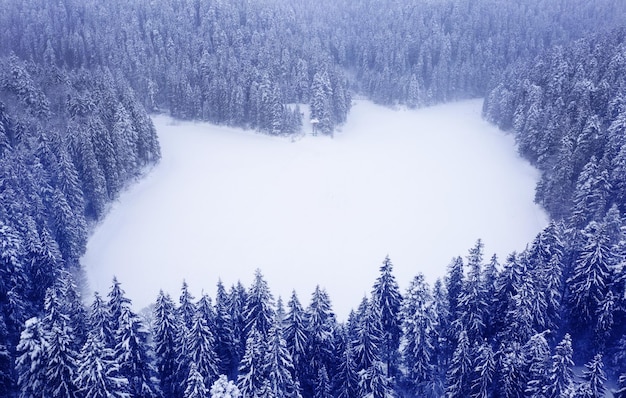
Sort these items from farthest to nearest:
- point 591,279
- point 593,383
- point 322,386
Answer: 1. point 591,279
2. point 322,386
3. point 593,383

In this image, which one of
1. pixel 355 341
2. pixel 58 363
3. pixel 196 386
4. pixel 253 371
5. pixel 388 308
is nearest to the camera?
pixel 196 386

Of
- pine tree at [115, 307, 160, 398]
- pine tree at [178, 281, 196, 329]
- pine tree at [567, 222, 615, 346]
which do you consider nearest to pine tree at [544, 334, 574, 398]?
pine tree at [567, 222, 615, 346]

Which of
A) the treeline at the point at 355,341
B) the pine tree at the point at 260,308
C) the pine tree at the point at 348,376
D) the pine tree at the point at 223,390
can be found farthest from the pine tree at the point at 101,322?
the pine tree at the point at 348,376

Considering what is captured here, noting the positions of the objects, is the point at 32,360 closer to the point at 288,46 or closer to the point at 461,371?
the point at 461,371

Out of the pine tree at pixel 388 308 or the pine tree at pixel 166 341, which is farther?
the pine tree at pixel 388 308

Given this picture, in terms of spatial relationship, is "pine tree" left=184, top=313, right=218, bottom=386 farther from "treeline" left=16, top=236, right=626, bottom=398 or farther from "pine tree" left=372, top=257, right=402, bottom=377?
"pine tree" left=372, top=257, right=402, bottom=377

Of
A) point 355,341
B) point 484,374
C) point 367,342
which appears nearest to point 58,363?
point 355,341

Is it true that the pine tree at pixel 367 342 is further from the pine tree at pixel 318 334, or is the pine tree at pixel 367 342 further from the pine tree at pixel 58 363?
the pine tree at pixel 58 363

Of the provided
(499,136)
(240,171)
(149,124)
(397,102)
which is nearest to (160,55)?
(149,124)
